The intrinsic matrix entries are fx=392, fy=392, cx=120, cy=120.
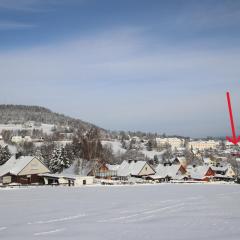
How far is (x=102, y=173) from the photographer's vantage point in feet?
268

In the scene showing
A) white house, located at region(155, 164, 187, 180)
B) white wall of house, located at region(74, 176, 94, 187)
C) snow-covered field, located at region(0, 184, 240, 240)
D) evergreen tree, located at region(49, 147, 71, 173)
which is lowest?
snow-covered field, located at region(0, 184, 240, 240)

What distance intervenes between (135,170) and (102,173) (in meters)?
6.93

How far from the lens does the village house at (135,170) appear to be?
265 feet

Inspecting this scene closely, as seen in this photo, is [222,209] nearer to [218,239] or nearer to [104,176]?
[218,239]

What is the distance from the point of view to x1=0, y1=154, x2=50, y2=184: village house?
62.8m

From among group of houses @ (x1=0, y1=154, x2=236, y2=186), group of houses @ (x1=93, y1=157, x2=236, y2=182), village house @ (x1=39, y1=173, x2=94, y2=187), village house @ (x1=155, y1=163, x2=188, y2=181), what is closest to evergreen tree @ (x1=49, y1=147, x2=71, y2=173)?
group of houses @ (x1=0, y1=154, x2=236, y2=186)

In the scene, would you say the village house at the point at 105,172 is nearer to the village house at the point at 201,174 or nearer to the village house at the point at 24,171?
the village house at the point at 24,171

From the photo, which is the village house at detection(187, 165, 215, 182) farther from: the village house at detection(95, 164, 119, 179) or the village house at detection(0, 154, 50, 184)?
the village house at detection(0, 154, 50, 184)

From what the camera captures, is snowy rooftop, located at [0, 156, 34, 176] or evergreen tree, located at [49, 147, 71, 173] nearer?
snowy rooftop, located at [0, 156, 34, 176]

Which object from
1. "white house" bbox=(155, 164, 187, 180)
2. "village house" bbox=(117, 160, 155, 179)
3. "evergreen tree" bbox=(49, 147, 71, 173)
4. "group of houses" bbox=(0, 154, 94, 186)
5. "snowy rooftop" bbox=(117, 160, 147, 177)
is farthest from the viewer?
"white house" bbox=(155, 164, 187, 180)

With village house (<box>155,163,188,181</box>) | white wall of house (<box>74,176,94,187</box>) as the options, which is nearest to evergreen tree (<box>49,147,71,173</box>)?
white wall of house (<box>74,176,94,187</box>)

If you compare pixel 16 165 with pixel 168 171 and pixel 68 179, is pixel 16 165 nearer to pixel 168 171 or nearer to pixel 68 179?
pixel 68 179

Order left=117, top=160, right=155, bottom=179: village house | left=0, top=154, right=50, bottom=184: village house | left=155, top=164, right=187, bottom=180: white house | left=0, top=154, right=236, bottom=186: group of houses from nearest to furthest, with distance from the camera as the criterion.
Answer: left=0, top=154, right=236, bottom=186: group of houses → left=0, top=154, right=50, bottom=184: village house → left=117, top=160, right=155, bottom=179: village house → left=155, top=164, right=187, bottom=180: white house

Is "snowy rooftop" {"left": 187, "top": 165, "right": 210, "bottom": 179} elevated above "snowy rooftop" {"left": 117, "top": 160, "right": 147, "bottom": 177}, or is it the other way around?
"snowy rooftop" {"left": 117, "top": 160, "right": 147, "bottom": 177}
